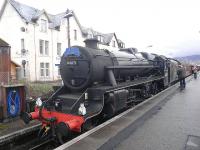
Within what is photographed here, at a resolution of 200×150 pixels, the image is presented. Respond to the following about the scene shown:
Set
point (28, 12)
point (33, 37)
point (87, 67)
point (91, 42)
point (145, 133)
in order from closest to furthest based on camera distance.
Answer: point (145, 133) → point (87, 67) → point (91, 42) → point (33, 37) → point (28, 12)

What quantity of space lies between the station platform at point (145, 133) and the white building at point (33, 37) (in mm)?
21010

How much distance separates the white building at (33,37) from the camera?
30.4 meters

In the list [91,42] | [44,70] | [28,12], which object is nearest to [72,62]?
[91,42]

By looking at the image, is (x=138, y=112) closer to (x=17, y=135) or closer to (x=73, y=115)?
(x=73, y=115)

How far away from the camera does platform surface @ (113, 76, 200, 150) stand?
621cm

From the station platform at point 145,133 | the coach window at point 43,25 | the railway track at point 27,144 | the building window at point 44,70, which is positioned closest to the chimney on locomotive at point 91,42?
the station platform at point 145,133

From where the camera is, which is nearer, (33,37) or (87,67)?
(87,67)

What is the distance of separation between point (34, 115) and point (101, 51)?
11.2 ft

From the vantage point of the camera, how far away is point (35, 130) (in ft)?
28.9

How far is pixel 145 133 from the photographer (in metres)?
7.29

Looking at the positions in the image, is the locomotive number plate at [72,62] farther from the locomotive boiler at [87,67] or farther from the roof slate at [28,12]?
the roof slate at [28,12]

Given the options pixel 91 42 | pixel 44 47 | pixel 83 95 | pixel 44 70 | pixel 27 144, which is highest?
pixel 44 47

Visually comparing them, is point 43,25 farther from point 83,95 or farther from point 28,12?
point 83,95

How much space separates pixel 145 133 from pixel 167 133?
0.65 metres
